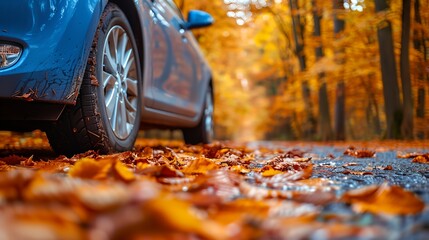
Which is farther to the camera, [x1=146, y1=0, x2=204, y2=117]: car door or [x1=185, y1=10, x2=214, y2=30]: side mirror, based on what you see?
[x1=185, y1=10, x2=214, y2=30]: side mirror

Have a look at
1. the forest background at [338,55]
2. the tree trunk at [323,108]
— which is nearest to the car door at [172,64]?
the forest background at [338,55]

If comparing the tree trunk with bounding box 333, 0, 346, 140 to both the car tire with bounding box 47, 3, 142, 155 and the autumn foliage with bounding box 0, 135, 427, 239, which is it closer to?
the car tire with bounding box 47, 3, 142, 155

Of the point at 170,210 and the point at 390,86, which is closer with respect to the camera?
the point at 170,210

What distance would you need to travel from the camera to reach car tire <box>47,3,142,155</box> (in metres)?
2.62

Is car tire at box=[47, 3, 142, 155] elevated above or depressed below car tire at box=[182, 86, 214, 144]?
above

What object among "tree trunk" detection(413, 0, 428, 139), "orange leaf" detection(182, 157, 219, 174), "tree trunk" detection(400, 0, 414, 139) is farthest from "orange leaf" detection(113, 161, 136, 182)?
"tree trunk" detection(413, 0, 428, 139)

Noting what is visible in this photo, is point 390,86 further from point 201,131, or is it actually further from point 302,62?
point 302,62

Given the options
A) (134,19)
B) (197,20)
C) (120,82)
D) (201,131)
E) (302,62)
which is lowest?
(201,131)

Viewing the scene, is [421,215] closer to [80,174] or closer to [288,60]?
[80,174]

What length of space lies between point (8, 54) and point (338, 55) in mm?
11273

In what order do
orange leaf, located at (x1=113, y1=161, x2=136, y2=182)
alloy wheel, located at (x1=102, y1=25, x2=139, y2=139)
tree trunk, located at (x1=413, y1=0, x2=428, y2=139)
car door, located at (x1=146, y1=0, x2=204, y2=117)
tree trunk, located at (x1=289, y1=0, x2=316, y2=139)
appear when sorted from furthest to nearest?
tree trunk, located at (x1=289, y1=0, x2=316, y2=139) < tree trunk, located at (x1=413, y1=0, x2=428, y2=139) < car door, located at (x1=146, y1=0, x2=204, y2=117) < alloy wheel, located at (x1=102, y1=25, x2=139, y2=139) < orange leaf, located at (x1=113, y1=161, x2=136, y2=182)

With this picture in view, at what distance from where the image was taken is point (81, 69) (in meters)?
2.45

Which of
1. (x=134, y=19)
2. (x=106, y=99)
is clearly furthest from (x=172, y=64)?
(x=106, y=99)

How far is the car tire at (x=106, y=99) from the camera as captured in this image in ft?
8.58
